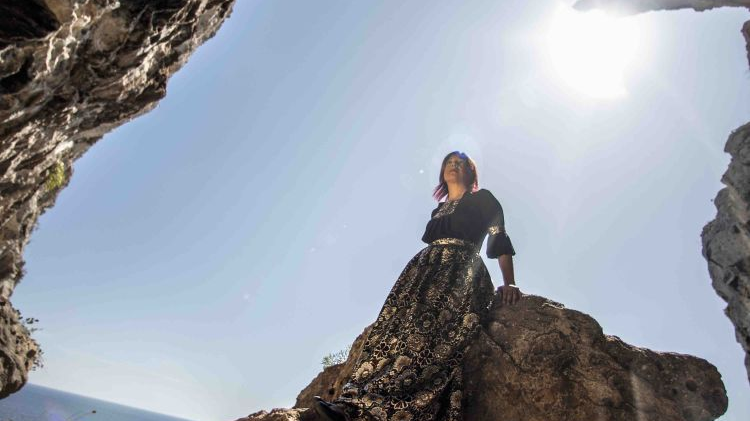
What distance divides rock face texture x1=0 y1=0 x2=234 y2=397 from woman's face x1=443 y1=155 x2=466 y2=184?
4.28 m

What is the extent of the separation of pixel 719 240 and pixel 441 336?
752cm

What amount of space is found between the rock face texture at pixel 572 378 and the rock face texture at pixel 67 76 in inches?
143

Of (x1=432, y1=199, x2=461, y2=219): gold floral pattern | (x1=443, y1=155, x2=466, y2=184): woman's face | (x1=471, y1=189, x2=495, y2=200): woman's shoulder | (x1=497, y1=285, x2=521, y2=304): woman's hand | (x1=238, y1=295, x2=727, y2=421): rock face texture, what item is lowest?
(x1=238, y1=295, x2=727, y2=421): rock face texture

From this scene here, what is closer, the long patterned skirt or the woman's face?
the long patterned skirt

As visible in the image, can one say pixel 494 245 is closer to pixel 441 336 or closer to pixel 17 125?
pixel 441 336

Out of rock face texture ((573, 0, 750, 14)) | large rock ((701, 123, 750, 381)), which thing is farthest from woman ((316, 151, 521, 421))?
rock face texture ((573, 0, 750, 14))

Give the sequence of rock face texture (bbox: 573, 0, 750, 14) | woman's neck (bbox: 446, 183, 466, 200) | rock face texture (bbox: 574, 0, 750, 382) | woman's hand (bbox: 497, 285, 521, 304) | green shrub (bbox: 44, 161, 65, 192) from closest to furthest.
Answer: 1. green shrub (bbox: 44, 161, 65, 192)
2. woman's hand (bbox: 497, 285, 521, 304)
3. woman's neck (bbox: 446, 183, 466, 200)
4. rock face texture (bbox: 573, 0, 750, 14)
5. rock face texture (bbox: 574, 0, 750, 382)

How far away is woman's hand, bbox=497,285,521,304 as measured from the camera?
17.8ft

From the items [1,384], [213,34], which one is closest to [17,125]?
[213,34]

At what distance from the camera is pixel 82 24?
3.11m

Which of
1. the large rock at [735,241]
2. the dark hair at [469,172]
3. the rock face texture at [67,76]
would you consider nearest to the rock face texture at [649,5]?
the large rock at [735,241]

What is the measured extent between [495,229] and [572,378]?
7.40 ft

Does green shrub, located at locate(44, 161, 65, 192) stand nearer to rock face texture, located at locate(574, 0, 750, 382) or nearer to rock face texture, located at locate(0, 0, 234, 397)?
rock face texture, located at locate(0, 0, 234, 397)

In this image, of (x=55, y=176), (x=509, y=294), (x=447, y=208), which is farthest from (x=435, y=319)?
(x=55, y=176)
